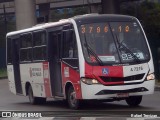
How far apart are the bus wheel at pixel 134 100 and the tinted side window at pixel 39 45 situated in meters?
3.34

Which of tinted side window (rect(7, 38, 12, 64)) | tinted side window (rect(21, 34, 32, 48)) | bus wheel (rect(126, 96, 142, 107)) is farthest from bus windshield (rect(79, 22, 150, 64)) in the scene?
tinted side window (rect(7, 38, 12, 64))

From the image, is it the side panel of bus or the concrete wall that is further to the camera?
the concrete wall

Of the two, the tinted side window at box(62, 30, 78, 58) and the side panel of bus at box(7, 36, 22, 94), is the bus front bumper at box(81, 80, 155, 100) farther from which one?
the side panel of bus at box(7, 36, 22, 94)

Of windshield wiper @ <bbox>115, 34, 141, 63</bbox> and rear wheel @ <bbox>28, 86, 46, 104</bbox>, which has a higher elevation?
windshield wiper @ <bbox>115, 34, 141, 63</bbox>

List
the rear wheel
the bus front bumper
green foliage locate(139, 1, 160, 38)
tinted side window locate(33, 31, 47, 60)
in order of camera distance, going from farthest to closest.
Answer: green foliage locate(139, 1, 160, 38) → the rear wheel → tinted side window locate(33, 31, 47, 60) → the bus front bumper

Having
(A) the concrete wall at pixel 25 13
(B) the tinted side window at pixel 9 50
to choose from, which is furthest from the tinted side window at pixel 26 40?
(A) the concrete wall at pixel 25 13

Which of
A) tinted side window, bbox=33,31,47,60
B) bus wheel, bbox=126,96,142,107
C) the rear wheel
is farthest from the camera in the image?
the rear wheel

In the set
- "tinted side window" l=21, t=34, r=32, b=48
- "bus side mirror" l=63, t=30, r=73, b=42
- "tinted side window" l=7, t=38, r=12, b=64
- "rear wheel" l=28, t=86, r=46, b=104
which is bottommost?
"rear wheel" l=28, t=86, r=46, b=104

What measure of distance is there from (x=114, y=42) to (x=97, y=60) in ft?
2.93

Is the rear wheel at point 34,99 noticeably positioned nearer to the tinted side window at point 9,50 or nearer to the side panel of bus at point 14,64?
the side panel of bus at point 14,64

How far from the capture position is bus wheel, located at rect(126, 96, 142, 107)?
63.4 ft

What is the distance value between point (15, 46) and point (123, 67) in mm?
7587

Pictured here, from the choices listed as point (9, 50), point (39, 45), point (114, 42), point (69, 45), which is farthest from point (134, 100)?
point (9, 50)

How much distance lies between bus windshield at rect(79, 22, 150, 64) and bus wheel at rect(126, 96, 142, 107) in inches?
59.9
